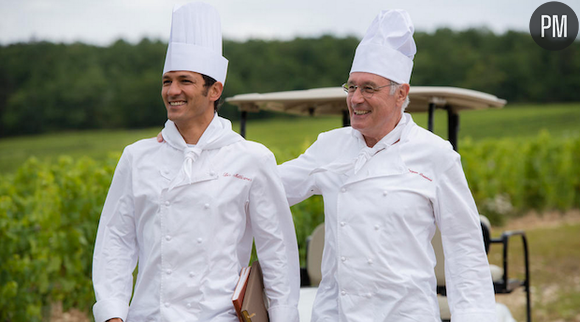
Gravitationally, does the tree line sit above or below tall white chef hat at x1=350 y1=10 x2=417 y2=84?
below

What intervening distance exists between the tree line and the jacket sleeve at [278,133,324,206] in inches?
739

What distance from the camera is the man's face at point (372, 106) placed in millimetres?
2648

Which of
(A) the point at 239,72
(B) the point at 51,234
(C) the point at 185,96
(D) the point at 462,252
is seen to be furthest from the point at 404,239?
(A) the point at 239,72

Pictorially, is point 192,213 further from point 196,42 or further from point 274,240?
point 196,42

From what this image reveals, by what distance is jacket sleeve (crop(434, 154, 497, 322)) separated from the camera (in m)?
2.54

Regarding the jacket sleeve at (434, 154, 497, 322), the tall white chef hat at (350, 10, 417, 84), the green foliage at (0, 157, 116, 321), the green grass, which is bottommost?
the green grass

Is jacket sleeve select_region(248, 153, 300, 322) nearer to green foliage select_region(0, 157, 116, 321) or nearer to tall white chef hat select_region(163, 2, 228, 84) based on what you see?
tall white chef hat select_region(163, 2, 228, 84)

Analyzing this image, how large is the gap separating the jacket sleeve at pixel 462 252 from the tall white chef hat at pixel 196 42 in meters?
1.08

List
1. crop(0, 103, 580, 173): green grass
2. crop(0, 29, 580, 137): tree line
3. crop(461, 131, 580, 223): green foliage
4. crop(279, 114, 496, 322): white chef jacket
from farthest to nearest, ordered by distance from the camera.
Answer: crop(0, 29, 580, 137): tree line
crop(0, 103, 580, 173): green grass
crop(461, 131, 580, 223): green foliage
crop(279, 114, 496, 322): white chef jacket

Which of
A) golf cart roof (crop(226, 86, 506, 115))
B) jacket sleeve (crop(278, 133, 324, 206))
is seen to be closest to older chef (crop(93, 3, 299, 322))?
jacket sleeve (crop(278, 133, 324, 206))

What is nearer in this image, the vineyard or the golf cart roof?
the golf cart roof

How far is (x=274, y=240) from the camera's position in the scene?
9.05 feet

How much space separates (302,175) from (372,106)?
523 mm

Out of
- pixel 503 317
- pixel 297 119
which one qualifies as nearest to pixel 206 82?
pixel 503 317
